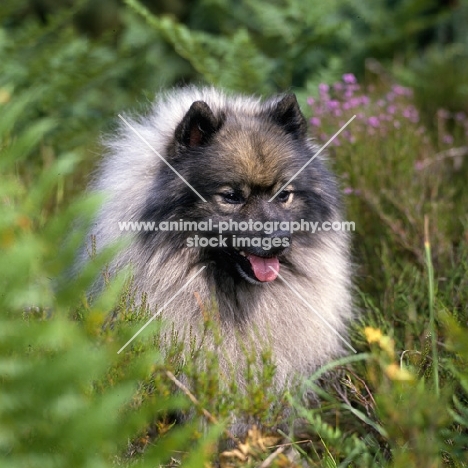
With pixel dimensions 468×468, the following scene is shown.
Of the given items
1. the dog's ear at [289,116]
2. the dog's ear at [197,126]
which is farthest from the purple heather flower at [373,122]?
the dog's ear at [197,126]

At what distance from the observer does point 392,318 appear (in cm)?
327

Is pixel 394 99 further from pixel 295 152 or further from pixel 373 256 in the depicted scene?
pixel 295 152

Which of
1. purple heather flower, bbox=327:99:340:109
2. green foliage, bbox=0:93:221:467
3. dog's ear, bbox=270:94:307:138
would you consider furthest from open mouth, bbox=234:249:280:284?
purple heather flower, bbox=327:99:340:109

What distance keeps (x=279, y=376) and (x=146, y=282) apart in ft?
2.53

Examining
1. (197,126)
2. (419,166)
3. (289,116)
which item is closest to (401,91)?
(419,166)

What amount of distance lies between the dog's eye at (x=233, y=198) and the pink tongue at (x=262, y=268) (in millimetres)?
253

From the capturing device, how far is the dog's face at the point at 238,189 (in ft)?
9.25

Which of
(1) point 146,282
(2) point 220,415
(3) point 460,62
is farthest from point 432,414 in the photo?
(3) point 460,62

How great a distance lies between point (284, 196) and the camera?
2.98 metres

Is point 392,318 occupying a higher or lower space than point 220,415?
higher

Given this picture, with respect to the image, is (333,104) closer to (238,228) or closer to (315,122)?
(315,122)

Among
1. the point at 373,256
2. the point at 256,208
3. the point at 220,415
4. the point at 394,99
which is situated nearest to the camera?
the point at 220,415

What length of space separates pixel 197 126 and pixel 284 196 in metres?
0.51

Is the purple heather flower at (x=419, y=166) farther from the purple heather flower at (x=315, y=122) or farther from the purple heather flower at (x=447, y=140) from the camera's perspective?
the purple heather flower at (x=315, y=122)
